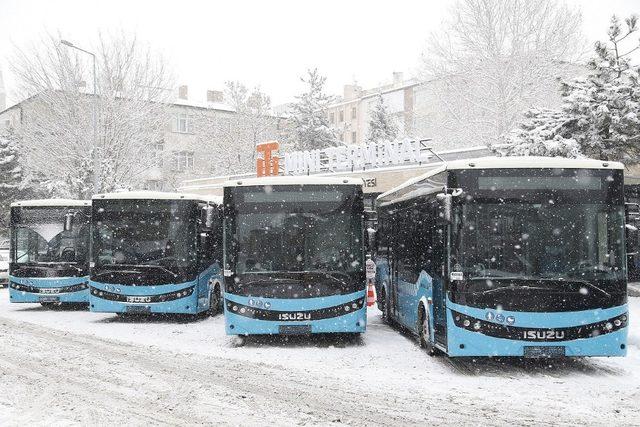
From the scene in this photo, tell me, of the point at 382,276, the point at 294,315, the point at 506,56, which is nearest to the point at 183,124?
the point at 506,56

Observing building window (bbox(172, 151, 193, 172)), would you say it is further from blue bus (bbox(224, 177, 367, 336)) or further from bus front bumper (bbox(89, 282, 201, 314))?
blue bus (bbox(224, 177, 367, 336))

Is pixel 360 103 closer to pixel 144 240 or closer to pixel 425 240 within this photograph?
pixel 144 240

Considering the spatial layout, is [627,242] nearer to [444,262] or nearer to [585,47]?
[444,262]

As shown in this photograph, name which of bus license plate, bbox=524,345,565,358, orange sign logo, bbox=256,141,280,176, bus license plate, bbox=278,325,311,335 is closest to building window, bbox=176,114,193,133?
orange sign logo, bbox=256,141,280,176

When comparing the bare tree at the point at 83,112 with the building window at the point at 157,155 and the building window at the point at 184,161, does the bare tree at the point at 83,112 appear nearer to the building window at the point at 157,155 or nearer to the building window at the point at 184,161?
the building window at the point at 157,155

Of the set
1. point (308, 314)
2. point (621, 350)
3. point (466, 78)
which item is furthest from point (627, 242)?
point (466, 78)

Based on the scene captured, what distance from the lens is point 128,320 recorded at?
1891 centimetres

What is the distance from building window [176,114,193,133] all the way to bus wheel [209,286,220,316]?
164 feet

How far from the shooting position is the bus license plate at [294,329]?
13.2 m

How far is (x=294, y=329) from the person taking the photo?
13.2 metres

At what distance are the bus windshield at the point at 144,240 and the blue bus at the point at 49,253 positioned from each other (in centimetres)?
329

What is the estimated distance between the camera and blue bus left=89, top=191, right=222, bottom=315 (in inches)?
681

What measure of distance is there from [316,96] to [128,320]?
139ft

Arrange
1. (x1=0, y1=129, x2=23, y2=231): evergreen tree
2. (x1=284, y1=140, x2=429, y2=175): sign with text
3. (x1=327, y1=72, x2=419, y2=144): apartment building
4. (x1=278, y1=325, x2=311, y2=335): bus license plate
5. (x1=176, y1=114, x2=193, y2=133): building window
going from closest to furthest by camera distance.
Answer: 1. (x1=278, y1=325, x2=311, y2=335): bus license plate
2. (x1=284, y1=140, x2=429, y2=175): sign with text
3. (x1=0, y1=129, x2=23, y2=231): evergreen tree
4. (x1=176, y1=114, x2=193, y2=133): building window
5. (x1=327, y1=72, x2=419, y2=144): apartment building
